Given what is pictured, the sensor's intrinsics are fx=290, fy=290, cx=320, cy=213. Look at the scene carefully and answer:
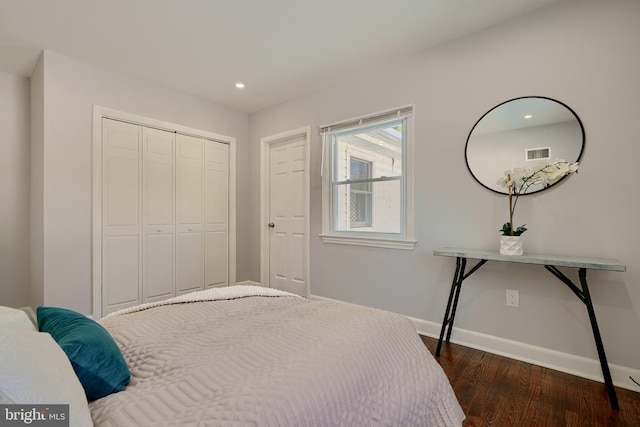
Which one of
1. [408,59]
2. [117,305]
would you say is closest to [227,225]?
[117,305]

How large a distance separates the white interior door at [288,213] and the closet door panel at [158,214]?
119 cm

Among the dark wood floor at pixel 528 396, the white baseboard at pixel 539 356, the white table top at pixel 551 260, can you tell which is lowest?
the dark wood floor at pixel 528 396

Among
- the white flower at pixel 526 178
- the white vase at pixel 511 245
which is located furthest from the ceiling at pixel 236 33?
the white vase at pixel 511 245

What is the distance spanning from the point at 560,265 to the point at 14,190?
473 centimetres

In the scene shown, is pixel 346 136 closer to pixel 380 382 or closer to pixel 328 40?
pixel 328 40

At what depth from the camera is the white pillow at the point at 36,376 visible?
572mm

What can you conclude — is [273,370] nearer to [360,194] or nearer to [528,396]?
[528,396]

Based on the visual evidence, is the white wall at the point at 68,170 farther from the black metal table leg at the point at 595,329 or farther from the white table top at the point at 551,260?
the black metal table leg at the point at 595,329

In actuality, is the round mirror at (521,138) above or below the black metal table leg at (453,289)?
above

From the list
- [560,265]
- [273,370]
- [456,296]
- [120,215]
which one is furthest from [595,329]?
[120,215]

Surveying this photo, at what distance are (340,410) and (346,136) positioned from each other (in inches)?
111

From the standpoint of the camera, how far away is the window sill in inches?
105

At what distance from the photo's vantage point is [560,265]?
5.69ft

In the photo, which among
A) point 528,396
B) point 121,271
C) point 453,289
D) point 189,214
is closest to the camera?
point 528,396
